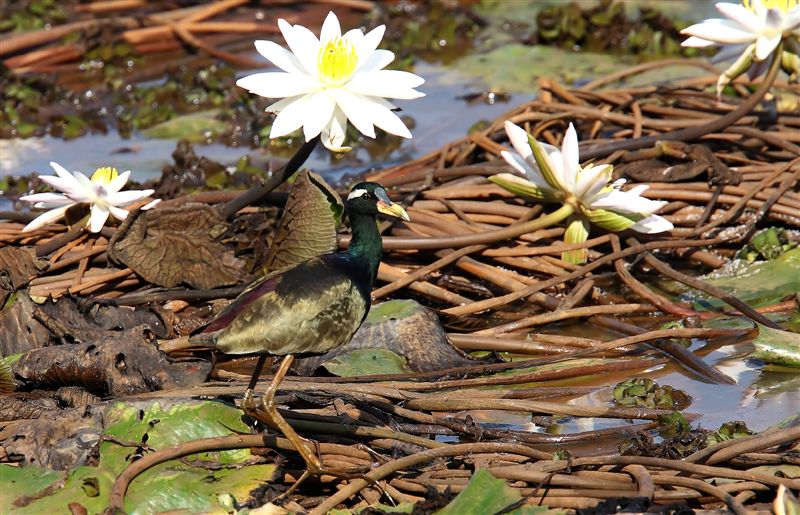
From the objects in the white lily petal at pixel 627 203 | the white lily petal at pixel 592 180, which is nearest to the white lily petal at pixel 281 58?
the white lily petal at pixel 592 180

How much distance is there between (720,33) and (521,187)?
1.02m

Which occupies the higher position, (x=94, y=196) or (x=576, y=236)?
(x=94, y=196)

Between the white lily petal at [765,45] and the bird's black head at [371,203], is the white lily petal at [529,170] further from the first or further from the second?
the bird's black head at [371,203]

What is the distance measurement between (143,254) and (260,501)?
1.62 meters

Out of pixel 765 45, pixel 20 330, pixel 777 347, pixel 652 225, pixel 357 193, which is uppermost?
pixel 765 45

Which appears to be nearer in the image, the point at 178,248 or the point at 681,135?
the point at 178,248

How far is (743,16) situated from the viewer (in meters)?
4.50

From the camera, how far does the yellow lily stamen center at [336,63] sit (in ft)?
11.6

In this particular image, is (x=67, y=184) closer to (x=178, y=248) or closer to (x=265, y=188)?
(x=178, y=248)

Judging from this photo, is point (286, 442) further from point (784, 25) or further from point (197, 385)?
point (784, 25)

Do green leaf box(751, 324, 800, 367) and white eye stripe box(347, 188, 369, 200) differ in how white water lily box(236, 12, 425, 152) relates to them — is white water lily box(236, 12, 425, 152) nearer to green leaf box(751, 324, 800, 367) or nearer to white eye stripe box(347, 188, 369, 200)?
white eye stripe box(347, 188, 369, 200)

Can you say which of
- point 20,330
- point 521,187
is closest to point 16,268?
point 20,330

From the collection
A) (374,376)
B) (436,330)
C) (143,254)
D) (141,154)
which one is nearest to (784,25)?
(436,330)

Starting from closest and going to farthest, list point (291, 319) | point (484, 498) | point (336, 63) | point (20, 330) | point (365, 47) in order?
point (484, 498), point (291, 319), point (336, 63), point (365, 47), point (20, 330)
